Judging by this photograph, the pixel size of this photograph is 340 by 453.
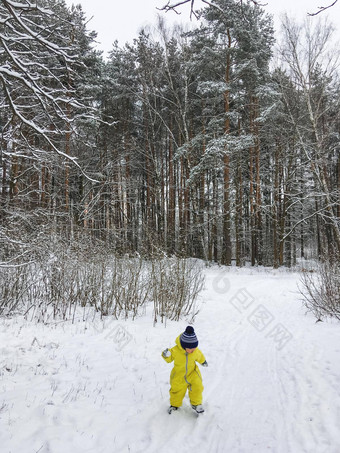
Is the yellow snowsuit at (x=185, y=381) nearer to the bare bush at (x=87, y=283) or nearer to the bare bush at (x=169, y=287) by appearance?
the bare bush at (x=87, y=283)

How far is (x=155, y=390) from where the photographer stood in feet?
11.7

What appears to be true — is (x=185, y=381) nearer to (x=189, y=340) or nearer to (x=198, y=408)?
(x=198, y=408)

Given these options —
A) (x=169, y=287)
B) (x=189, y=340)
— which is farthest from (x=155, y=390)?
(x=169, y=287)

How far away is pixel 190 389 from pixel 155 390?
71 cm

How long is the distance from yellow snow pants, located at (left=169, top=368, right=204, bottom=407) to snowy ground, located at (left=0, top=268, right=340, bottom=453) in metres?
0.16

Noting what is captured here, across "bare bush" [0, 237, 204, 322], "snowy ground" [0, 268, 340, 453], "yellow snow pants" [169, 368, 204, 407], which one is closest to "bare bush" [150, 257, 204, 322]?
"bare bush" [0, 237, 204, 322]

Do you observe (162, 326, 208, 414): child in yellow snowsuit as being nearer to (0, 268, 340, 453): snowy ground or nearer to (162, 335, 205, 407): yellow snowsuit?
(162, 335, 205, 407): yellow snowsuit

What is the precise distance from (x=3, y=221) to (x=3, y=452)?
4.48 meters

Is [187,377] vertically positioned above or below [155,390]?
above

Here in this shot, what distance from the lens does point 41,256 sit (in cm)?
599

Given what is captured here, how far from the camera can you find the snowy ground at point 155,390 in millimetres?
2607

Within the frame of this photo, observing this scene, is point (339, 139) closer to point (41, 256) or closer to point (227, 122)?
point (227, 122)

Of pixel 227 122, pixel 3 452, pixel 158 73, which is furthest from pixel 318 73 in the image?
pixel 3 452

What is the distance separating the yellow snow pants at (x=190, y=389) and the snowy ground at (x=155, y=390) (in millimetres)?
164
